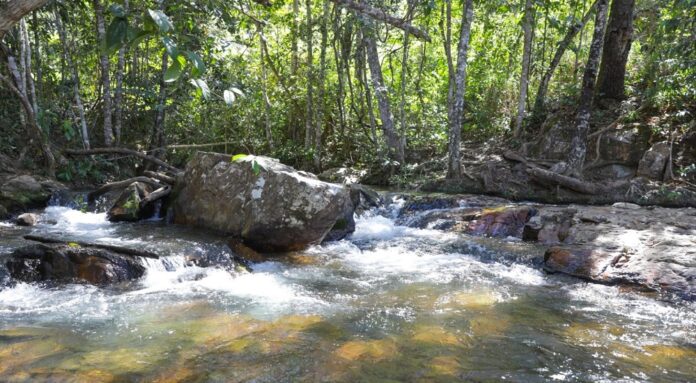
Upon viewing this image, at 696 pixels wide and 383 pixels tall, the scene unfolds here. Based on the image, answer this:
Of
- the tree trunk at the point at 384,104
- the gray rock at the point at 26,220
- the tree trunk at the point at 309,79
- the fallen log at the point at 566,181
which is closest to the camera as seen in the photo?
the gray rock at the point at 26,220

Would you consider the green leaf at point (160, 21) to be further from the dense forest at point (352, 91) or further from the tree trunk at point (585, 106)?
the tree trunk at point (585, 106)

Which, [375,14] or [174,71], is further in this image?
[375,14]

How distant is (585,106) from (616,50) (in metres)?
2.74

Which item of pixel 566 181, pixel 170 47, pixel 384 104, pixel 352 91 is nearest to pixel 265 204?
pixel 170 47

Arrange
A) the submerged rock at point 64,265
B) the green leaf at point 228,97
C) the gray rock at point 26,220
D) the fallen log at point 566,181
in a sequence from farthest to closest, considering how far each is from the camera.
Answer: the fallen log at point 566,181 < the gray rock at point 26,220 < the submerged rock at point 64,265 < the green leaf at point 228,97

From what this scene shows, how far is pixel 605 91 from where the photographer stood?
495 inches

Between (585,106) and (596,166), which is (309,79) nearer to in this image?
(585,106)

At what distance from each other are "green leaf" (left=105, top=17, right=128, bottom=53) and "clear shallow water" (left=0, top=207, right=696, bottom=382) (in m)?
2.25

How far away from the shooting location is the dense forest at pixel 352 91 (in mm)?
10391

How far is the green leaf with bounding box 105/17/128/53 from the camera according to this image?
1610mm

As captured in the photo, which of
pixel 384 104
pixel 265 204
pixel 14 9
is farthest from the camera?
pixel 384 104

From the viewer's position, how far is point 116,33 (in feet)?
5.30

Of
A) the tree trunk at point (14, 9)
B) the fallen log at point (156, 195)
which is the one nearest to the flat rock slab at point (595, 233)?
the fallen log at point (156, 195)

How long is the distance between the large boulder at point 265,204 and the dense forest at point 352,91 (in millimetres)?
1741
